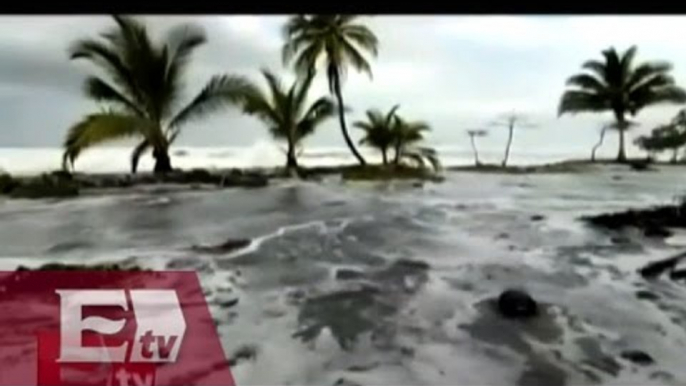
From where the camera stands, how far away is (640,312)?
1582 millimetres

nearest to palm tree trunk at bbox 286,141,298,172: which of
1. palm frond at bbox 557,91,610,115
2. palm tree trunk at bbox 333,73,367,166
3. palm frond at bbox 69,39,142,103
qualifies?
palm tree trunk at bbox 333,73,367,166

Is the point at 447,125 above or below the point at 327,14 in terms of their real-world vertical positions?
below

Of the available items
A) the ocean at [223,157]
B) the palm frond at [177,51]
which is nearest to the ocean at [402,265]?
the ocean at [223,157]

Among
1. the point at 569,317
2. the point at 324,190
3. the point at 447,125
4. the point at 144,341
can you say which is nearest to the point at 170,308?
the point at 144,341

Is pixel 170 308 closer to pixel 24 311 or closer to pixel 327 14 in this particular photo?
pixel 24 311

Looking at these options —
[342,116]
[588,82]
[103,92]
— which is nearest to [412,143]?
[342,116]

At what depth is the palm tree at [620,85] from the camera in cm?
164

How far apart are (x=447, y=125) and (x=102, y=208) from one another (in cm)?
67

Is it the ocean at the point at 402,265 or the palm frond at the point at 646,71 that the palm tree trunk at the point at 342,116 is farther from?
the palm frond at the point at 646,71

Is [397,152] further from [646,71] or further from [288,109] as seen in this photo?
[646,71]

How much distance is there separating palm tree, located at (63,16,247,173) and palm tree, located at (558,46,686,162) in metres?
0.64

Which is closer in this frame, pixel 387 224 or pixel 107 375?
pixel 107 375

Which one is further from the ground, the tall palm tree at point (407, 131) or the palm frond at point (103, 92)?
the palm frond at point (103, 92)

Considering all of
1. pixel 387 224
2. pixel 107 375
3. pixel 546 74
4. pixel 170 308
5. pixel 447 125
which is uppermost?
pixel 546 74
